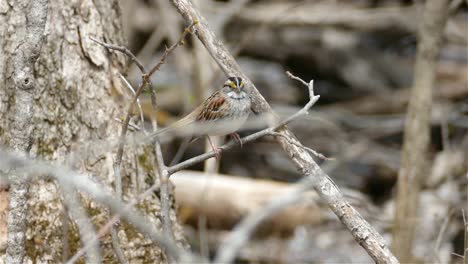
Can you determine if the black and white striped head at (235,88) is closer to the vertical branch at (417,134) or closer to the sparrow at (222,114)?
the sparrow at (222,114)

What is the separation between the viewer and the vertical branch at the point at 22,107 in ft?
12.9

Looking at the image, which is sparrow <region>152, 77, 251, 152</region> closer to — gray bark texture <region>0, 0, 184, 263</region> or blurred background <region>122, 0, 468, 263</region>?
gray bark texture <region>0, 0, 184, 263</region>

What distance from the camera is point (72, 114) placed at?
5.12 meters

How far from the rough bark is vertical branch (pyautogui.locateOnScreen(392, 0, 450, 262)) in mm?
2562

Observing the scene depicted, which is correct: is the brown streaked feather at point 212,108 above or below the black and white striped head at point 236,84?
above

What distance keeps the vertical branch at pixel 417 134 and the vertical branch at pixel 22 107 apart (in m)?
3.87

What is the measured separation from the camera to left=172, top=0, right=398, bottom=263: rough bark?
182 inches

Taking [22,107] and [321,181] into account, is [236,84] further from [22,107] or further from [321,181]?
[22,107]

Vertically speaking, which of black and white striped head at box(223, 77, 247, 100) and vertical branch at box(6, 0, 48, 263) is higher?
black and white striped head at box(223, 77, 247, 100)

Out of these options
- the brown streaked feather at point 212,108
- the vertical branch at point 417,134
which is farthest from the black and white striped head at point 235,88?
the vertical branch at point 417,134

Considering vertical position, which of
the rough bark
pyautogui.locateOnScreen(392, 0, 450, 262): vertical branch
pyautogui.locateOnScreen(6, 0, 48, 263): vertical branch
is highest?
pyautogui.locateOnScreen(392, 0, 450, 262): vertical branch

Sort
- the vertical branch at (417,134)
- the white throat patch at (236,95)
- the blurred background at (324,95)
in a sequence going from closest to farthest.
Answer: the white throat patch at (236,95) → the vertical branch at (417,134) → the blurred background at (324,95)

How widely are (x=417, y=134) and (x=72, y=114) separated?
3.48 meters

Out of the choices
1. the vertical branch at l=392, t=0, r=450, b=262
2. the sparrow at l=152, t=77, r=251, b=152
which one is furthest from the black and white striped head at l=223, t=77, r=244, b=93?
the vertical branch at l=392, t=0, r=450, b=262
